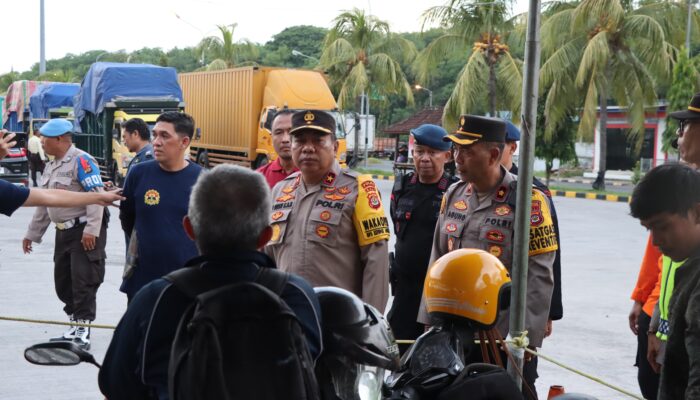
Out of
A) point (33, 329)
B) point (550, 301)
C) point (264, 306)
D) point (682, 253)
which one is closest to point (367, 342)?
point (264, 306)

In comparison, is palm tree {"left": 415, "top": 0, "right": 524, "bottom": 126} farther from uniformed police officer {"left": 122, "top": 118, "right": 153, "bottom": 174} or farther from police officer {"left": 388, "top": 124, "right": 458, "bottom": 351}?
police officer {"left": 388, "top": 124, "right": 458, "bottom": 351}

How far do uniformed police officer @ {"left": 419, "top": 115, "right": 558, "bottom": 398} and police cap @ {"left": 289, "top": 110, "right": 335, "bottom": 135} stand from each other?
601 millimetres

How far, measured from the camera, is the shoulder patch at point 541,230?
14.1ft

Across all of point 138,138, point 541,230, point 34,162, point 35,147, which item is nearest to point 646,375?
point 541,230

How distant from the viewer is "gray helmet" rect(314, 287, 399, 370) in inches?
90.8

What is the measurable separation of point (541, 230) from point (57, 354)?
2483mm

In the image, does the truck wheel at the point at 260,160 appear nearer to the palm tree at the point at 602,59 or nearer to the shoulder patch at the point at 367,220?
the palm tree at the point at 602,59

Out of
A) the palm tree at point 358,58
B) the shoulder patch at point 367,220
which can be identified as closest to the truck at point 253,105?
the palm tree at point 358,58

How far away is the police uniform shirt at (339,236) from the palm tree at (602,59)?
77.6 ft

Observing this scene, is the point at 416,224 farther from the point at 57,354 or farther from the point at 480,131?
the point at 57,354

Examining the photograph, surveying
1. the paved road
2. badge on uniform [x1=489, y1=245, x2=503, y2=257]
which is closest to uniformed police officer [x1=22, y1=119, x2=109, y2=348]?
the paved road

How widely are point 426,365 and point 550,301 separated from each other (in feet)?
6.52

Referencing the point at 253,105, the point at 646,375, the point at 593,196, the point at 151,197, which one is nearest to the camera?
the point at 646,375

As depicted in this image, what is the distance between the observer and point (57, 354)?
2479mm
